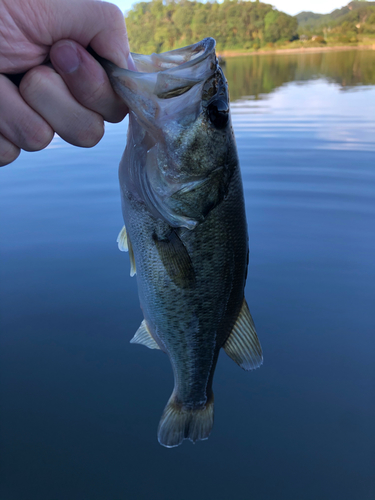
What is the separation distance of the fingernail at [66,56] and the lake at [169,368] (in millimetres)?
2629

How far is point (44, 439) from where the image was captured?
2891mm

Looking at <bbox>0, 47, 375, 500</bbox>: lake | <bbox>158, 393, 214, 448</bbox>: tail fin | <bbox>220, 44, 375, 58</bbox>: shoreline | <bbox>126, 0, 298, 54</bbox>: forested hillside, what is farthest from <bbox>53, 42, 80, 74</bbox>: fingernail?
<bbox>126, 0, 298, 54</bbox>: forested hillside

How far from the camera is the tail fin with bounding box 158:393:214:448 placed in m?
2.13

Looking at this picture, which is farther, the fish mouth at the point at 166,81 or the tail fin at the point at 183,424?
the tail fin at the point at 183,424

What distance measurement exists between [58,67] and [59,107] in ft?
Answer: 0.52

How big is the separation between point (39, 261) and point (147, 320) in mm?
3845

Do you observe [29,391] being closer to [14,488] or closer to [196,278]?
[14,488]

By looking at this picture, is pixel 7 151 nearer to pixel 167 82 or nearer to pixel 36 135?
pixel 36 135

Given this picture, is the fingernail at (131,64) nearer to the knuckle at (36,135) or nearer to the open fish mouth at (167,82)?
the open fish mouth at (167,82)

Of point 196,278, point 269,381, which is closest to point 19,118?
point 196,278

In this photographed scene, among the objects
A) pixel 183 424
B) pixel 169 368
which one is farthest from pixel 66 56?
pixel 169 368

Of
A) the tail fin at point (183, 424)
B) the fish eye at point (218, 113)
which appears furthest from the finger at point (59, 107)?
the tail fin at point (183, 424)

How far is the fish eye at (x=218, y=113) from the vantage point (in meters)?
1.56

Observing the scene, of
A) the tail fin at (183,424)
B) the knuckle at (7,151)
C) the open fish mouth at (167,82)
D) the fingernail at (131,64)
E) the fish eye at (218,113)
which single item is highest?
the fingernail at (131,64)
